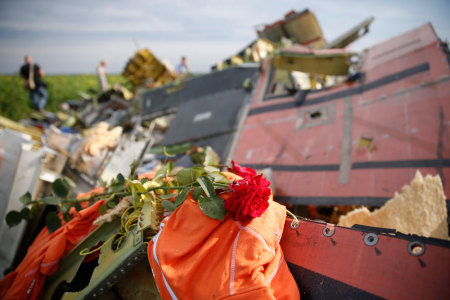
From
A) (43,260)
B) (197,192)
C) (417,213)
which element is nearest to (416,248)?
(197,192)

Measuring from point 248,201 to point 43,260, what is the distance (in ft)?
4.83

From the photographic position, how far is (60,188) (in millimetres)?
2092

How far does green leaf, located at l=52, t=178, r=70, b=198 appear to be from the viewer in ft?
6.82

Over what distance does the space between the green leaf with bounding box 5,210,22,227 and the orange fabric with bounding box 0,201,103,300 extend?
30 centimetres

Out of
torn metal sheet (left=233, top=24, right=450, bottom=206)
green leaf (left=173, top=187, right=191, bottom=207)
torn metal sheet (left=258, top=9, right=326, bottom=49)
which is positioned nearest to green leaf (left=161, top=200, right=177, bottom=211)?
green leaf (left=173, top=187, right=191, bottom=207)

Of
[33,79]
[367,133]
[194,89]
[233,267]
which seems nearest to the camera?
[233,267]

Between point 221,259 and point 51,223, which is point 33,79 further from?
point 221,259

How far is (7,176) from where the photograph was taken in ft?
7.47

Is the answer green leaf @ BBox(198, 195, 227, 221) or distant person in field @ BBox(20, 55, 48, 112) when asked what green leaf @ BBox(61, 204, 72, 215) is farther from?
distant person in field @ BBox(20, 55, 48, 112)

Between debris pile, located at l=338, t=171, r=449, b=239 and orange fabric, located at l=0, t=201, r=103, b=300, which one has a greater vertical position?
orange fabric, located at l=0, t=201, r=103, b=300

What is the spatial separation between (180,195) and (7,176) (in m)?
1.82

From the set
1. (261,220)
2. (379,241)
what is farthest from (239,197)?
(379,241)

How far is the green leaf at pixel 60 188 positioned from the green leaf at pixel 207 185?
136 cm

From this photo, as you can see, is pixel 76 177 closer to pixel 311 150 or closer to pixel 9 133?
pixel 9 133
